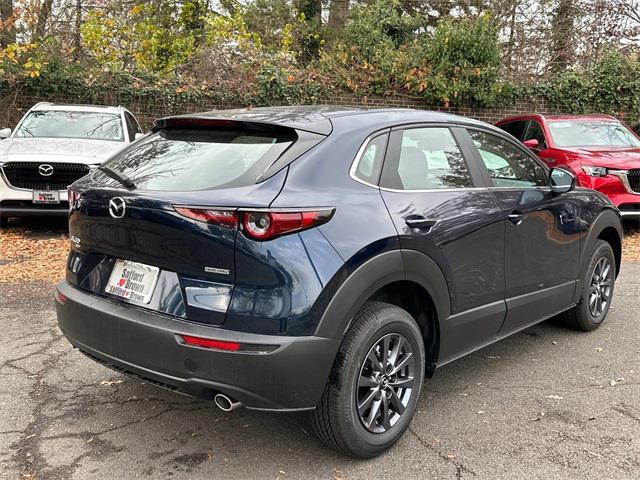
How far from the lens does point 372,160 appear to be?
10.2 feet

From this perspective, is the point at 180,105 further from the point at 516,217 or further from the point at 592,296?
the point at 516,217

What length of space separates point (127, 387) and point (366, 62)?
11.5 meters

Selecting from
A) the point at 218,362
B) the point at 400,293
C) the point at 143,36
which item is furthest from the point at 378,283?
the point at 143,36

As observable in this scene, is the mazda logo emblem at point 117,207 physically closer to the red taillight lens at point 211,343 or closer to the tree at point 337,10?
the red taillight lens at point 211,343

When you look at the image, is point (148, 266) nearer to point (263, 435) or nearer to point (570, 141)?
point (263, 435)

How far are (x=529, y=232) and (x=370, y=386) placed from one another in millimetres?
1668

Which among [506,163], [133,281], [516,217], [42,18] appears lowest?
[133,281]

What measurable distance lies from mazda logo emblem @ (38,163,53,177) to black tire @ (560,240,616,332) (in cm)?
594

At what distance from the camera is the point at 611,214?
493cm

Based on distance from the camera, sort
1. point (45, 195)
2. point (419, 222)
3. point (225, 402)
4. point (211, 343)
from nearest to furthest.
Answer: point (211, 343), point (225, 402), point (419, 222), point (45, 195)

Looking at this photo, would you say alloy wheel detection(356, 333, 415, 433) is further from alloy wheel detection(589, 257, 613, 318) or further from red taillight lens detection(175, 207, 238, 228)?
alloy wheel detection(589, 257, 613, 318)

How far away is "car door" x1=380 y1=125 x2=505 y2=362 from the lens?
3.12m

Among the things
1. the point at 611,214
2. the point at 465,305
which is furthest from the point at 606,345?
the point at 465,305

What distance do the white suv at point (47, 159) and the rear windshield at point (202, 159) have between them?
14.7 feet
